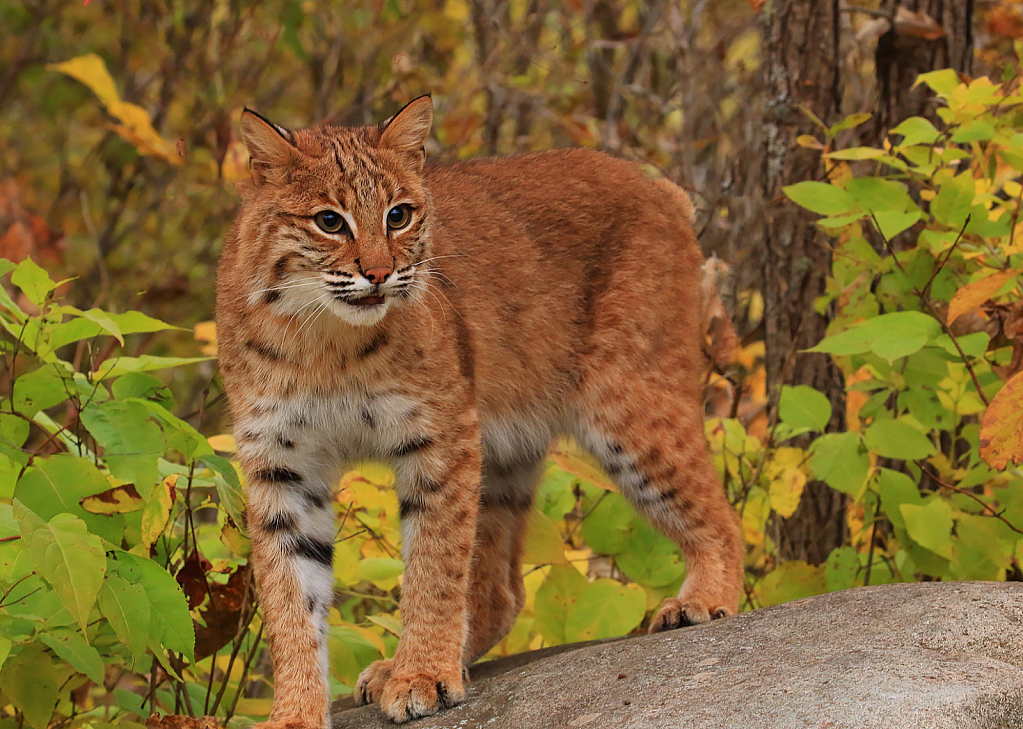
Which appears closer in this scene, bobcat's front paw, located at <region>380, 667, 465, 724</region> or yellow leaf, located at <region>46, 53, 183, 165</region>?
bobcat's front paw, located at <region>380, 667, 465, 724</region>

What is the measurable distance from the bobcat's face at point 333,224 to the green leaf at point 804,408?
1.38m

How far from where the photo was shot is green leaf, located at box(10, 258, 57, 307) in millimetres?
3189

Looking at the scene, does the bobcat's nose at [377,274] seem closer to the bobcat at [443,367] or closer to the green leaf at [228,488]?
the bobcat at [443,367]

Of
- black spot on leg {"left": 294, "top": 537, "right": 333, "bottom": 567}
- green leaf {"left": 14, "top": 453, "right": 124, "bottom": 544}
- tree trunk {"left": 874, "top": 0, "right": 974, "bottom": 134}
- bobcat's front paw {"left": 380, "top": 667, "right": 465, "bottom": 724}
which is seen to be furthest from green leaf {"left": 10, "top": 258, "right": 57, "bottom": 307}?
tree trunk {"left": 874, "top": 0, "right": 974, "bottom": 134}

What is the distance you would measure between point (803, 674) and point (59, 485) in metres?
1.92

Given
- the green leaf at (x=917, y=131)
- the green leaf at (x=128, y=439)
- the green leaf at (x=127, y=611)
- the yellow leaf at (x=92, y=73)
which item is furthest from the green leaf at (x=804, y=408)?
the yellow leaf at (x=92, y=73)

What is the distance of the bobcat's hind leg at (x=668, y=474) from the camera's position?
4.42 m

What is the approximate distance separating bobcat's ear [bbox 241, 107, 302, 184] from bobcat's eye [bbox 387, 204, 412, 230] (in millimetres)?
336

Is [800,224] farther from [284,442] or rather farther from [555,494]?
[284,442]

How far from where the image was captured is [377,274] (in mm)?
3420

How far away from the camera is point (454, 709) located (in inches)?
139

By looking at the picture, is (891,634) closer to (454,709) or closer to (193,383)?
(454,709)

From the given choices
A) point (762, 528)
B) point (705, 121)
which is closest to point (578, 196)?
point (762, 528)

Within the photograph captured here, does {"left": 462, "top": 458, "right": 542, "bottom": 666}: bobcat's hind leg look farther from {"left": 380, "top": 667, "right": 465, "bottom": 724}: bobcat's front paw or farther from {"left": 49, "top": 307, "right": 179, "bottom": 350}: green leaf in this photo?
{"left": 49, "top": 307, "right": 179, "bottom": 350}: green leaf
